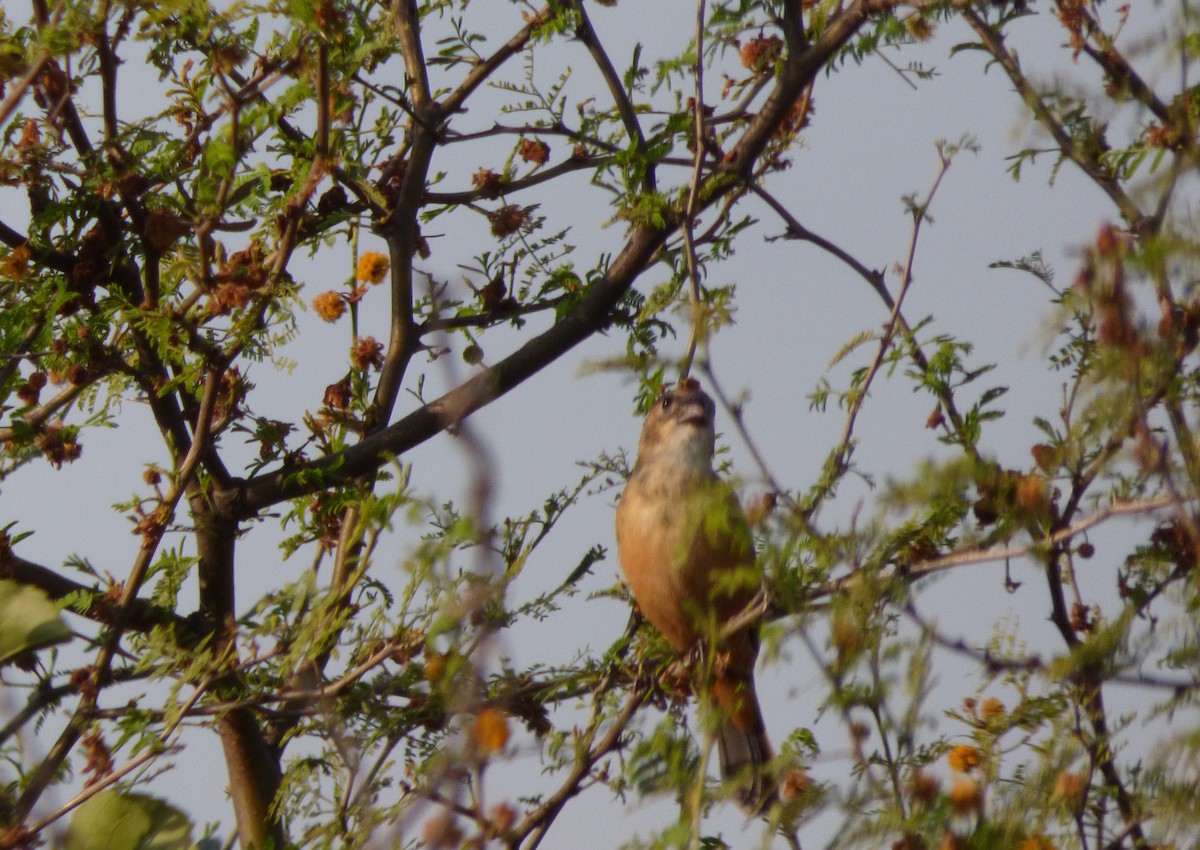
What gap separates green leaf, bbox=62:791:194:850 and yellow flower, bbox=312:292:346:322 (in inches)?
67.8

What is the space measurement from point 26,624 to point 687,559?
61.7 inches

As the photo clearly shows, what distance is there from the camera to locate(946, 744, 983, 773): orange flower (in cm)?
230

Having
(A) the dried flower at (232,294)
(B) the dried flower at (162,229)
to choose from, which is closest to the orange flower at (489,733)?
(A) the dried flower at (232,294)

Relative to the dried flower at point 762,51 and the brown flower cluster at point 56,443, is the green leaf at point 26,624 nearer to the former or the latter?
the brown flower cluster at point 56,443

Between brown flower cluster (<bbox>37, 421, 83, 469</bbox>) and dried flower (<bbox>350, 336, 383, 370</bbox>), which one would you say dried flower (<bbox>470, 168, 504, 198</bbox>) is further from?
brown flower cluster (<bbox>37, 421, 83, 469</bbox>)

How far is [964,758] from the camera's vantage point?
230 centimetres

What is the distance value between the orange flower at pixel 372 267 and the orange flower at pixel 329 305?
83 mm

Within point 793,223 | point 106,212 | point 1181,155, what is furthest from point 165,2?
point 1181,155

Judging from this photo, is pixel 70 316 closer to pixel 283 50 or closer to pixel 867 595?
pixel 283 50

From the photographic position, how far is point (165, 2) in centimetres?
256

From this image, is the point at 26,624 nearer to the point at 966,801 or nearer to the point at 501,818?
the point at 501,818

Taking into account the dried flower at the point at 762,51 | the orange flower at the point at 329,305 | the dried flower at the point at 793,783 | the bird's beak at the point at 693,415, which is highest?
the dried flower at the point at 762,51

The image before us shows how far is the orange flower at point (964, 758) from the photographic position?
230cm

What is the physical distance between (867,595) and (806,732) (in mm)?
679
